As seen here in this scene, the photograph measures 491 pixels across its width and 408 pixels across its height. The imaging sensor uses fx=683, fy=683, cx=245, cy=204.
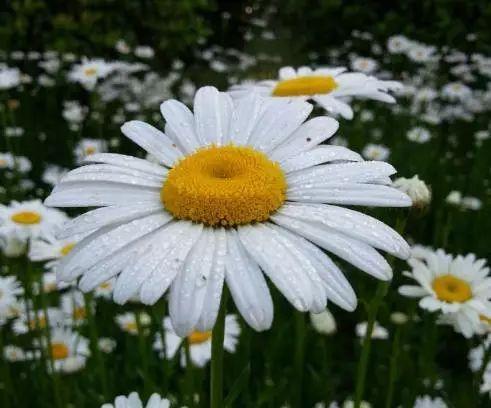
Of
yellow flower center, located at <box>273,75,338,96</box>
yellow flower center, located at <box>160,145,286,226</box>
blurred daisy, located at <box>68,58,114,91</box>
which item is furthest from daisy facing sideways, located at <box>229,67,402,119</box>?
blurred daisy, located at <box>68,58,114,91</box>

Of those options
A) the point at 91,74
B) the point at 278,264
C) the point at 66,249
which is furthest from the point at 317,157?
the point at 91,74

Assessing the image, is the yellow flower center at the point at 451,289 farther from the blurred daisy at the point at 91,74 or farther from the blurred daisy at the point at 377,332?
the blurred daisy at the point at 91,74

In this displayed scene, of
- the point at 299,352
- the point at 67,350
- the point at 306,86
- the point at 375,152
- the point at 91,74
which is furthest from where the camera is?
the point at 91,74

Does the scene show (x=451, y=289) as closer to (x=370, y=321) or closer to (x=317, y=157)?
(x=370, y=321)

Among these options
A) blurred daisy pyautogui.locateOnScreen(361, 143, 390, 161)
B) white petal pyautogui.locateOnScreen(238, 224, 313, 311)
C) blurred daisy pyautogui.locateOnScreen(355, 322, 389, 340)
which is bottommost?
blurred daisy pyautogui.locateOnScreen(355, 322, 389, 340)

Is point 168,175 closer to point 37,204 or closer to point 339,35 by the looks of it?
point 37,204

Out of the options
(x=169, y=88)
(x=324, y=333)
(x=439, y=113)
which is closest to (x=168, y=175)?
(x=324, y=333)

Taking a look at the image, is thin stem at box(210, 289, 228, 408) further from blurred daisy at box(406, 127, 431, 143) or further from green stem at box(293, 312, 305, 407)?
blurred daisy at box(406, 127, 431, 143)
